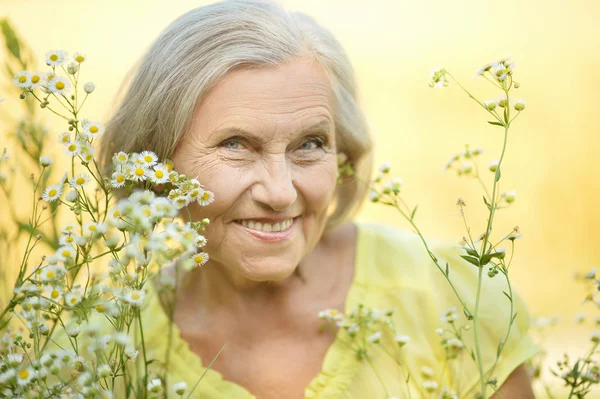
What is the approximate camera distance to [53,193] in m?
1.53

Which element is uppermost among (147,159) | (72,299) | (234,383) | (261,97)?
(261,97)

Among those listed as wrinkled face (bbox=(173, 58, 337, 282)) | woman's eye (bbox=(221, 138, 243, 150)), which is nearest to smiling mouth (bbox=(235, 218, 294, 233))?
wrinkled face (bbox=(173, 58, 337, 282))

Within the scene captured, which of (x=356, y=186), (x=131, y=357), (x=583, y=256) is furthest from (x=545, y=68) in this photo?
(x=131, y=357)

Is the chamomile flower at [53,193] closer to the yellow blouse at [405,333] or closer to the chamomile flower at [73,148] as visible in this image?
the chamomile flower at [73,148]

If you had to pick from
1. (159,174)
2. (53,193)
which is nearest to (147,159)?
(159,174)

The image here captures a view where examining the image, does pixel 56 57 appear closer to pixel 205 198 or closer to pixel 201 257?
pixel 205 198

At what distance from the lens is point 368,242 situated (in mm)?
2312

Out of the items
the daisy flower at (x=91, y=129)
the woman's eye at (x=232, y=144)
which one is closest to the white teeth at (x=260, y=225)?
the woman's eye at (x=232, y=144)

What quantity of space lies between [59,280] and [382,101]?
4470 millimetres

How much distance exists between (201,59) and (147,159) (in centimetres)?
34

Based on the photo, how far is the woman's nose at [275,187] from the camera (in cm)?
177

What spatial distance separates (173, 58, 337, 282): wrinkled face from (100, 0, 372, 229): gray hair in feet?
0.11

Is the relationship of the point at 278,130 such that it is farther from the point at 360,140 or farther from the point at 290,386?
the point at 290,386

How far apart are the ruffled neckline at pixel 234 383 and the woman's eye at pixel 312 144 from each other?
476mm
